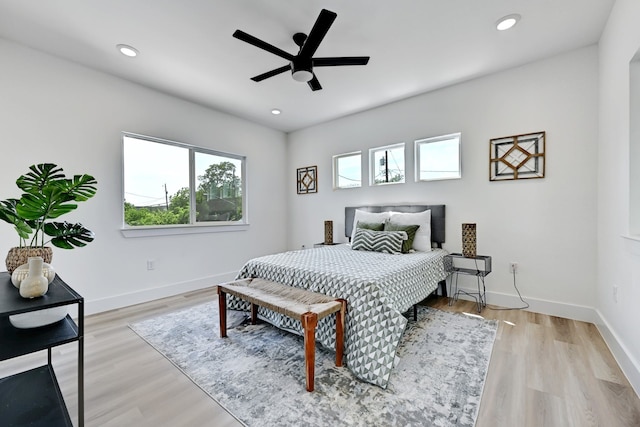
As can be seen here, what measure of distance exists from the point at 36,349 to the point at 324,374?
1493 mm

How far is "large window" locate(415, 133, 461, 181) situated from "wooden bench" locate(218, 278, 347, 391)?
7.89 ft

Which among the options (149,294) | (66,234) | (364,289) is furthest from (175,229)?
(364,289)

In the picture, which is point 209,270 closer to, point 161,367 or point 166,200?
Result: point 166,200

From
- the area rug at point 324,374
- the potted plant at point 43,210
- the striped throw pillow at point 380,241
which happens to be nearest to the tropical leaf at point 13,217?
the potted plant at point 43,210

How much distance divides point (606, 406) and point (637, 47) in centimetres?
211

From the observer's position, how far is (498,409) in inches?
59.6

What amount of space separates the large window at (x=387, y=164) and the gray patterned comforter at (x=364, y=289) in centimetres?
136

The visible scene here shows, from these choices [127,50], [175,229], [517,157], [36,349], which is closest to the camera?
[36,349]

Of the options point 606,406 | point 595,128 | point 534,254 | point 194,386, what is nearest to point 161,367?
point 194,386

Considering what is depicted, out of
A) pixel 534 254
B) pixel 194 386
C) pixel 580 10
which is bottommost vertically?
pixel 194 386

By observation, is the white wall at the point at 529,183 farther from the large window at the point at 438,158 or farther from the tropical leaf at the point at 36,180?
the tropical leaf at the point at 36,180

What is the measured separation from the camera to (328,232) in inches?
173

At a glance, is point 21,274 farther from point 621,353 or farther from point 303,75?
point 621,353

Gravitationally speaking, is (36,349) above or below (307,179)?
below
